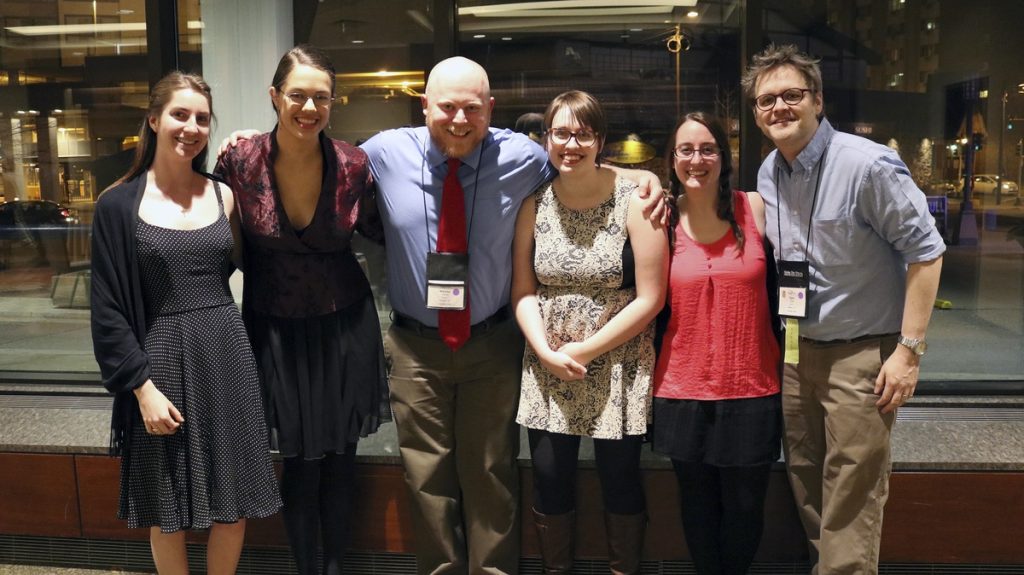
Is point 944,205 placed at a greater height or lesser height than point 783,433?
greater

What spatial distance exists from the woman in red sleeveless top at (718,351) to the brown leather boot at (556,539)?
1.21 feet

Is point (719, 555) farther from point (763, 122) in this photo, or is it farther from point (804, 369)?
point (763, 122)

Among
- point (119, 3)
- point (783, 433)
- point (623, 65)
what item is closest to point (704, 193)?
point (783, 433)

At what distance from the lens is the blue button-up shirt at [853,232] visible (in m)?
2.15

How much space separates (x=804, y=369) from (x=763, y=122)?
25.9 inches

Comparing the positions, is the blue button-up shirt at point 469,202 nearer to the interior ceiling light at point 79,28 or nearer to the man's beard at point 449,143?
the man's beard at point 449,143

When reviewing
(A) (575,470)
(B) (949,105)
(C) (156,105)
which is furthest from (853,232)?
(B) (949,105)

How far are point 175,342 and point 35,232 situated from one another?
275 centimetres

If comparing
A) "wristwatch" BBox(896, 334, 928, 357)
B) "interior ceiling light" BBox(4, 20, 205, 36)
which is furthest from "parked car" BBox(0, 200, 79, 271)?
"wristwatch" BBox(896, 334, 928, 357)

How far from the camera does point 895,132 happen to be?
4086 mm

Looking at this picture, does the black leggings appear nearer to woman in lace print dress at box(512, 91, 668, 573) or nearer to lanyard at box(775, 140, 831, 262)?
woman in lace print dress at box(512, 91, 668, 573)

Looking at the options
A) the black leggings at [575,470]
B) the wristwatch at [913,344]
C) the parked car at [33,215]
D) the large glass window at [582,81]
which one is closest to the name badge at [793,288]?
the wristwatch at [913,344]

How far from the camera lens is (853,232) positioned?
7.28ft

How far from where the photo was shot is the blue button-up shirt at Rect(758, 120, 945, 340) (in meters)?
2.15
